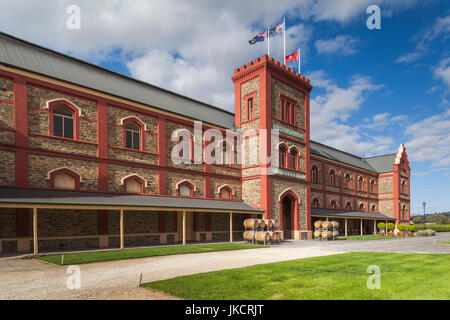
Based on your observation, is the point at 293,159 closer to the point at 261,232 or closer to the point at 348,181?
the point at 261,232

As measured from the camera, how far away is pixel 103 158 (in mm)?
19625

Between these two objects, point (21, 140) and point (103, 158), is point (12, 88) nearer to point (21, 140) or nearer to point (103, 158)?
point (21, 140)

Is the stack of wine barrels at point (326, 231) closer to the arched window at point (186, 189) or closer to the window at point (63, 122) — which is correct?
the arched window at point (186, 189)

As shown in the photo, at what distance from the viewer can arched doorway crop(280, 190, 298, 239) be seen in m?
28.3

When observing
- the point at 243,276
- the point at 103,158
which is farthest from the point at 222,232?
the point at 243,276

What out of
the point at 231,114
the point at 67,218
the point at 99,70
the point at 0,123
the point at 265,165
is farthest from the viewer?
the point at 231,114

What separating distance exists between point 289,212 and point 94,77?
813 inches

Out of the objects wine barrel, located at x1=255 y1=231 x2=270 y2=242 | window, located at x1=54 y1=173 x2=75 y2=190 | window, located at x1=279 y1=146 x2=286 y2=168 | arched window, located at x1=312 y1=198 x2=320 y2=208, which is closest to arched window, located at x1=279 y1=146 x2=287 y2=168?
window, located at x1=279 y1=146 x2=286 y2=168

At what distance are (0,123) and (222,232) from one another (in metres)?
17.0

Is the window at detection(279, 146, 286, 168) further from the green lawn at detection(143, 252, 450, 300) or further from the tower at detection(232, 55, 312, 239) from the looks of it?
the green lawn at detection(143, 252, 450, 300)

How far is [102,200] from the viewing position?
17375mm

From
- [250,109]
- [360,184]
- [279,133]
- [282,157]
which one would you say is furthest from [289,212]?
[360,184]

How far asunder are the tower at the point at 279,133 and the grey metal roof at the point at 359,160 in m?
12.1

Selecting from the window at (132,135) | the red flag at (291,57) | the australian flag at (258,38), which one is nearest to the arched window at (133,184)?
the window at (132,135)
